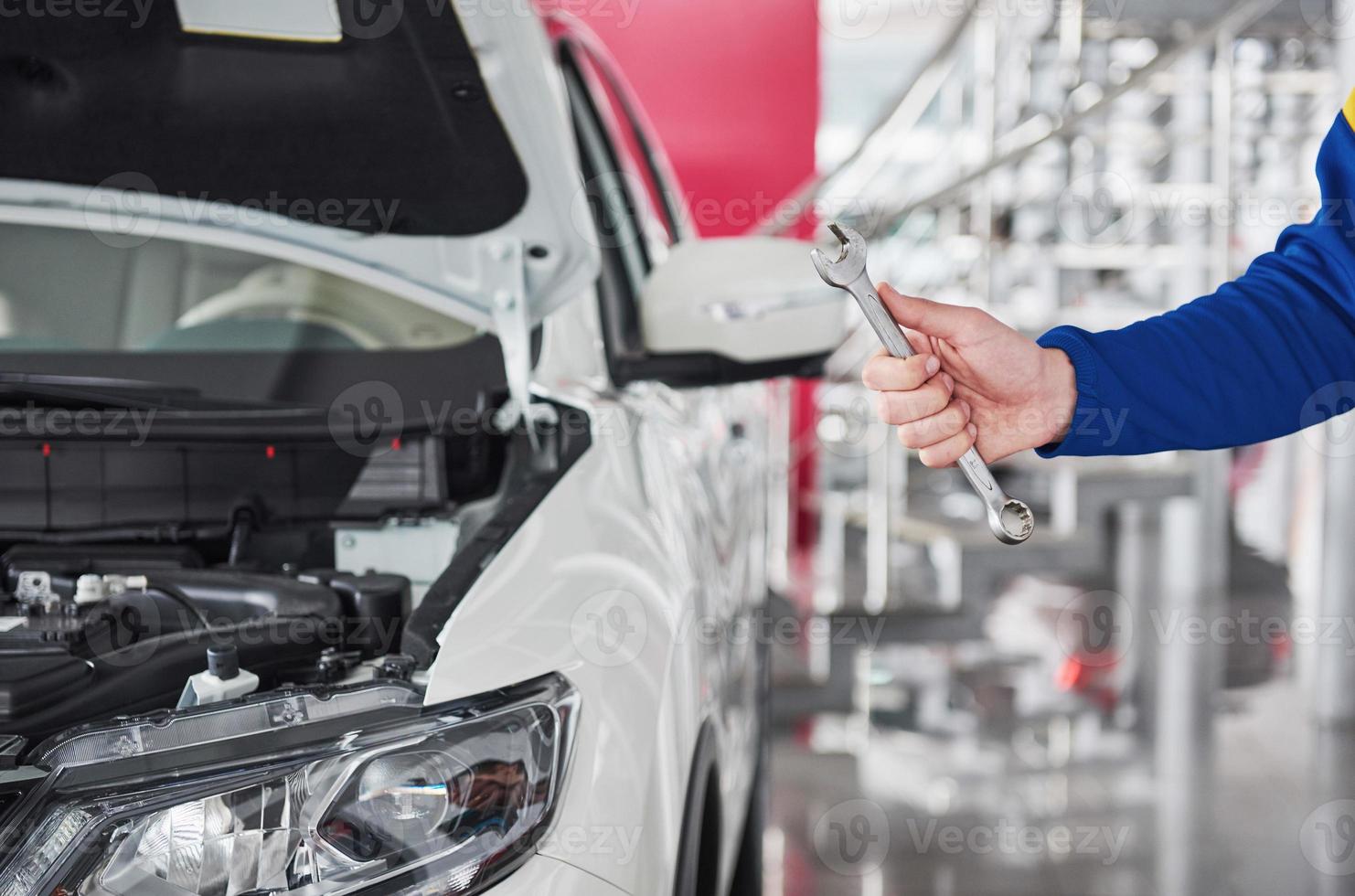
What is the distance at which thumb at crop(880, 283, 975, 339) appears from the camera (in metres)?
1.00

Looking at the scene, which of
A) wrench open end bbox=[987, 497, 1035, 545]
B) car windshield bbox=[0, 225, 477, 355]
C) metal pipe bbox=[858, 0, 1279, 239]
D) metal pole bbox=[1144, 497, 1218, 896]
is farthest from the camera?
metal pole bbox=[1144, 497, 1218, 896]

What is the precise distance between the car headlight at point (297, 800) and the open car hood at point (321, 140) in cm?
69

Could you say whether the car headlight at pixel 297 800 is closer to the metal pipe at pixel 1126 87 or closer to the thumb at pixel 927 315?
the thumb at pixel 927 315

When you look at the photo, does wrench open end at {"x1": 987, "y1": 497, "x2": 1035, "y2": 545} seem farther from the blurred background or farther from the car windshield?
the blurred background

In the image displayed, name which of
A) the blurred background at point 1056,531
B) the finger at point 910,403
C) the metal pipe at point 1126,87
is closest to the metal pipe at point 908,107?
the blurred background at point 1056,531

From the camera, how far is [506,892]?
789 millimetres

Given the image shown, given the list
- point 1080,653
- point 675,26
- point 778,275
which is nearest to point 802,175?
point 675,26

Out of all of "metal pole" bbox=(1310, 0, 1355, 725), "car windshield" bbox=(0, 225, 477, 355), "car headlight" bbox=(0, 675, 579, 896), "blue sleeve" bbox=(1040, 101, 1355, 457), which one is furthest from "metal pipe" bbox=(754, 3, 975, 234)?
"car headlight" bbox=(0, 675, 579, 896)

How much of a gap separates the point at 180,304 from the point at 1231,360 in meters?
1.41

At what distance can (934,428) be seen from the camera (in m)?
1.09

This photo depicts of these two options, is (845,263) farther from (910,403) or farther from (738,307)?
(738,307)

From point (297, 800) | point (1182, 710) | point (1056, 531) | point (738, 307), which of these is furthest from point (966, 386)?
point (1182, 710)

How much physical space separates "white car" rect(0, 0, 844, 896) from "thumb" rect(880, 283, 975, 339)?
0.34 metres

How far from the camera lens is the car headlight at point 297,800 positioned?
0.75 metres
